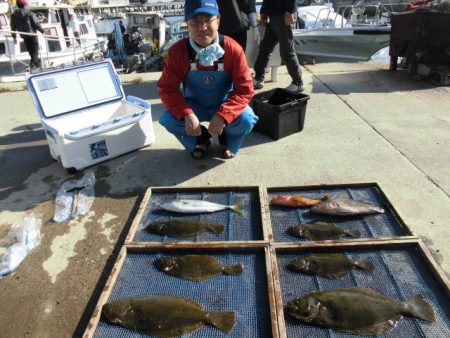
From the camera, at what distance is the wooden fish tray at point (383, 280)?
6.57ft

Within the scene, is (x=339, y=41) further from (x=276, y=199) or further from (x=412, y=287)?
(x=412, y=287)

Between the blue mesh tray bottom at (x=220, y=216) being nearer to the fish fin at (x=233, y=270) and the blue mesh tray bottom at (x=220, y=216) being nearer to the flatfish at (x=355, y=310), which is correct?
the fish fin at (x=233, y=270)

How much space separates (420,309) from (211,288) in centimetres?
122

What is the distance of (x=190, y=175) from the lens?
12.4 feet

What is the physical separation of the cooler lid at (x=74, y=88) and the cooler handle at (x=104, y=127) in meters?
0.51

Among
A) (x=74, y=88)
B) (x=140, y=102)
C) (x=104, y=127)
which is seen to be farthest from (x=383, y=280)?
(x=74, y=88)

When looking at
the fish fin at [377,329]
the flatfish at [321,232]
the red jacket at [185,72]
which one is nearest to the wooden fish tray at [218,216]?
the flatfish at [321,232]

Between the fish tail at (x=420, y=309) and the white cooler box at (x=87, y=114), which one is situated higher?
the white cooler box at (x=87, y=114)

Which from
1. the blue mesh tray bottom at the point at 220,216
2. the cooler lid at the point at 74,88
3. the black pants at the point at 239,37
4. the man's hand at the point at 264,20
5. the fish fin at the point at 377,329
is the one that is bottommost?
the fish fin at the point at 377,329

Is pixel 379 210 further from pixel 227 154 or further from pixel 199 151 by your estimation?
pixel 199 151

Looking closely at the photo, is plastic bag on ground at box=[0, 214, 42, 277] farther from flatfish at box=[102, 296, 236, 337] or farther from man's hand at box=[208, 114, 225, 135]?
man's hand at box=[208, 114, 225, 135]

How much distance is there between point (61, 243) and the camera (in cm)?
291

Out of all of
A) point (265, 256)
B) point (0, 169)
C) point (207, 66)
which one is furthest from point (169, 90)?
point (0, 169)

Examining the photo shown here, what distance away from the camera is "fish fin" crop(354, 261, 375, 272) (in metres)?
2.37
